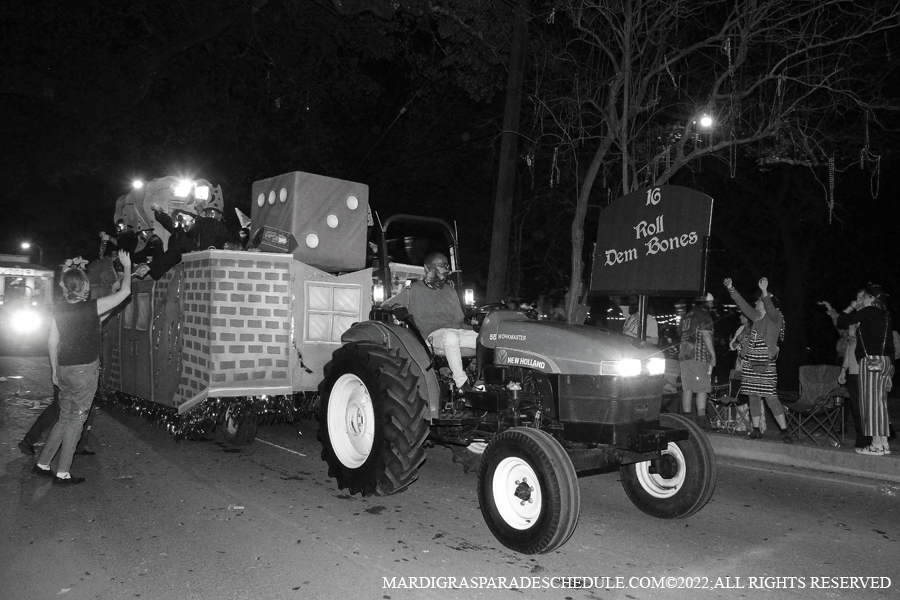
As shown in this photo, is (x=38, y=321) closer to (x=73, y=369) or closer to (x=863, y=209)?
(x=73, y=369)

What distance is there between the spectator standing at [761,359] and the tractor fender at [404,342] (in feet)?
16.2

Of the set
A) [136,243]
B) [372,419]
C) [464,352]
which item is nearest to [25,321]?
[136,243]

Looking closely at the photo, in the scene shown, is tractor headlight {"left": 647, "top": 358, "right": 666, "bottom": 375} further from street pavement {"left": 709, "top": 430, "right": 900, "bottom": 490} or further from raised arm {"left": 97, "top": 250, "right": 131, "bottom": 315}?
raised arm {"left": 97, "top": 250, "right": 131, "bottom": 315}

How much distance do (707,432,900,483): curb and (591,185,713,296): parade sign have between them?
3.03 metres

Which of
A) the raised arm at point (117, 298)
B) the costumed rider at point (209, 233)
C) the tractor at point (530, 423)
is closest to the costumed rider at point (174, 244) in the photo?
the costumed rider at point (209, 233)

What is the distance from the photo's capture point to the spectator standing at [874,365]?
8062 mm

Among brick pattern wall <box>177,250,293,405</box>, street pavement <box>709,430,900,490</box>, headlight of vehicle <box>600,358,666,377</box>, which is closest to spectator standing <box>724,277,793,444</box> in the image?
street pavement <box>709,430,900,490</box>

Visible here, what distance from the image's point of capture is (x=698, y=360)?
1003cm

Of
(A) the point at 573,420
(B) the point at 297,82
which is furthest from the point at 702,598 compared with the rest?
(B) the point at 297,82

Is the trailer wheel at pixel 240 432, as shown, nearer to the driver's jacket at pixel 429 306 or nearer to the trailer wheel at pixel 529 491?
the driver's jacket at pixel 429 306

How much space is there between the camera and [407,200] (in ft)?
69.7

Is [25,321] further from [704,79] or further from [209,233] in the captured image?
[704,79]

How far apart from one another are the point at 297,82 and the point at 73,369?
41.4ft

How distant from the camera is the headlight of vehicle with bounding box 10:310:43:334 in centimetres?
2258
